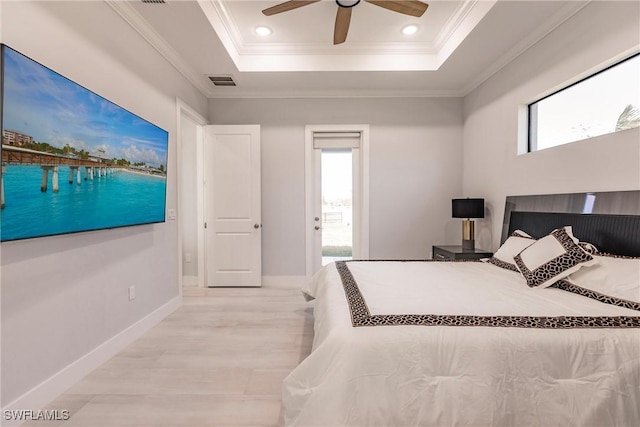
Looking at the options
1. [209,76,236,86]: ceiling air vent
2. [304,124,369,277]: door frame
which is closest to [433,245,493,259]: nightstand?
[304,124,369,277]: door frame

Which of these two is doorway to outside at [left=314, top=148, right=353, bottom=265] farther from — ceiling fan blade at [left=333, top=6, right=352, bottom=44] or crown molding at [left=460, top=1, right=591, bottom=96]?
crown molding at [left=460, top=1, right=591, bottom=96]

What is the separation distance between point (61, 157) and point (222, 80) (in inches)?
99.6

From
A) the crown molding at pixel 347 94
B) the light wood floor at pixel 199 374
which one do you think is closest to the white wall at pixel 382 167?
the crown molding at pixel 347 94

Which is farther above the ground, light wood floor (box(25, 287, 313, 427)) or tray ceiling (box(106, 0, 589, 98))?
tray ceiling (box(106, 0, 589, 98))

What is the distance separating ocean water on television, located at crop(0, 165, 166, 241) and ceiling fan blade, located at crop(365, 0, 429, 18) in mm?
2373

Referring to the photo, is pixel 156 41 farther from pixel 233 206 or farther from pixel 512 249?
pixel 512 249

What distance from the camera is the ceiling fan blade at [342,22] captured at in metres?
2.36

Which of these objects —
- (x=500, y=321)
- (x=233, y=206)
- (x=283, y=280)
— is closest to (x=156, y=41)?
(x=233, y=206)

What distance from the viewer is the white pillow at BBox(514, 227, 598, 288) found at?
1.88 meters

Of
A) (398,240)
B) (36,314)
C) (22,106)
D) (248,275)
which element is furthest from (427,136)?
(36,314)

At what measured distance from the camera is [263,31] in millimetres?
3123

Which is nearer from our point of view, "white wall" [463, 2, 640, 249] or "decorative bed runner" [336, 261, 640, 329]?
"decorative bed runner" [336, 261, 640, 329]

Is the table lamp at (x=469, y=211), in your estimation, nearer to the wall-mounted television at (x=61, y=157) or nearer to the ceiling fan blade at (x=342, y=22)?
the ceiling fan blade at (x=342, y=22)

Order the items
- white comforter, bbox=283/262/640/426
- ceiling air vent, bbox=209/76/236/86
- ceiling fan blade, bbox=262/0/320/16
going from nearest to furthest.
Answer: white comforter, bbox=283/262/640/426
ceiling fan blade, bbox=262/0/320/16
ceiling air vent, bbox=209/76/236/86
